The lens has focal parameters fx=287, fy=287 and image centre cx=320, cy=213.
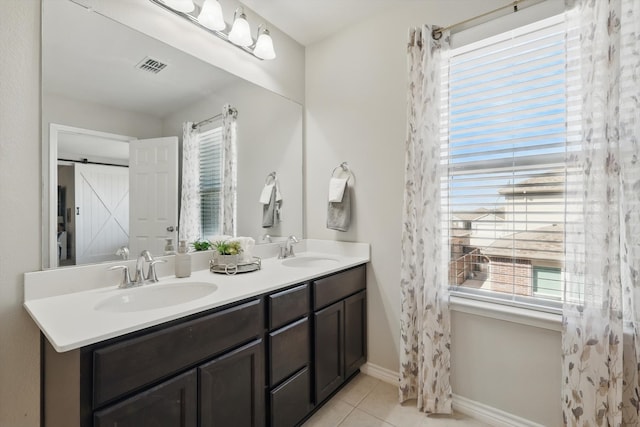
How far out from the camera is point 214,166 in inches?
73.3

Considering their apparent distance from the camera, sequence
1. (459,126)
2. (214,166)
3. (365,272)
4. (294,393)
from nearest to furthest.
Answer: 1. (294,393)
2. (459,126)
3. (214,166)
4. (365,272)

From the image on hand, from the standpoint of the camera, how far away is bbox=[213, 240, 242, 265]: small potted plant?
1.62 metres

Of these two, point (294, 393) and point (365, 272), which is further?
point (365, 272)

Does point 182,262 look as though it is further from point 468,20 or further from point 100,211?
point 468,20

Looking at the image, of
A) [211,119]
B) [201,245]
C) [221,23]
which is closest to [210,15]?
[221,23]

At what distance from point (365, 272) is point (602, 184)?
1.36 metres

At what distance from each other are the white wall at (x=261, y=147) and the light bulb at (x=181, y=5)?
0.44 meters

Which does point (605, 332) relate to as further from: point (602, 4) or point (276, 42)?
point (276, 42)

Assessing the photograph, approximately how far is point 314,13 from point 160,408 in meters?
2.39

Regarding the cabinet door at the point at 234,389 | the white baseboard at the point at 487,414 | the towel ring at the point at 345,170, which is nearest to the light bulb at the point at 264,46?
the towel ring at the point at 345,170

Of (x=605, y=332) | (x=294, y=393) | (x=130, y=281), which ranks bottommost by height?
(x=294, y=393)

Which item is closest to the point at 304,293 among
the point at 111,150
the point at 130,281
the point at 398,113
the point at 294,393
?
the point at 294,393

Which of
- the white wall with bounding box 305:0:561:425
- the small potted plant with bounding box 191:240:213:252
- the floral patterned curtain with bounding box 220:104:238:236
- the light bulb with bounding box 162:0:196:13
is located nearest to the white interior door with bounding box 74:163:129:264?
the small potted plant with bounding box 191:240:213:252

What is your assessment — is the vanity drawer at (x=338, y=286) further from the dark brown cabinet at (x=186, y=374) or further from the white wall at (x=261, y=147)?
the white wall at (x=261, y=147)
